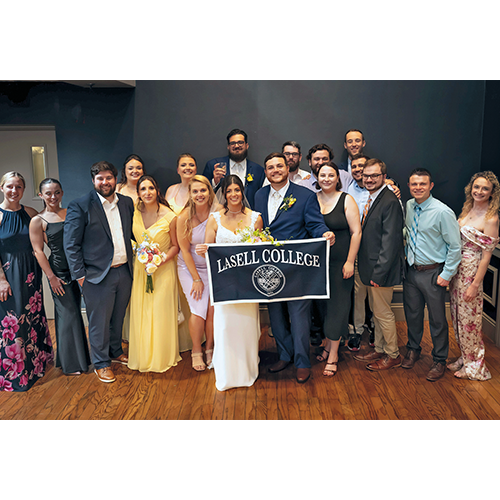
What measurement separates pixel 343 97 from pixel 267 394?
124 inches

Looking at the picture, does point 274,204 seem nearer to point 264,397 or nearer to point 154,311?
point 154,311

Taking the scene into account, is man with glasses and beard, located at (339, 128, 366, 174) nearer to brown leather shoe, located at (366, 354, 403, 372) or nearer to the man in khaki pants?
the man in khaki pants

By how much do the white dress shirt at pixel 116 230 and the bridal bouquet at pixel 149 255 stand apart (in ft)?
0.44

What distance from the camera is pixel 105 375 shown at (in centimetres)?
359

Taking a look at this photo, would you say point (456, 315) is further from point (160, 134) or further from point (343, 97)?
point (160, 134)

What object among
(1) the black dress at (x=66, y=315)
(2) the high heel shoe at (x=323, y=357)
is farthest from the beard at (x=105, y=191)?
(2) the high heel shoe at (x=323, y=357)

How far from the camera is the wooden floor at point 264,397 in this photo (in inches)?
122

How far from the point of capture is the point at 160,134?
15.2 feet

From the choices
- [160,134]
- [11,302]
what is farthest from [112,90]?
[11,302]

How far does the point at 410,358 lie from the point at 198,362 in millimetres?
1891

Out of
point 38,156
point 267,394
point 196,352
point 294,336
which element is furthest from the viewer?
point 38,156

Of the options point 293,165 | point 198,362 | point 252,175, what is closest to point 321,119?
point 293,165

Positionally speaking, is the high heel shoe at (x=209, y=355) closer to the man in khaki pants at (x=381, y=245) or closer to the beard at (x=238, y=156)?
the man in khaki pants at (x=381, y=245)

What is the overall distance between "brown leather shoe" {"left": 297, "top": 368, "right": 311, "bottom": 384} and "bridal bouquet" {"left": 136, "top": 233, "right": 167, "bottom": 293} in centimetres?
148
